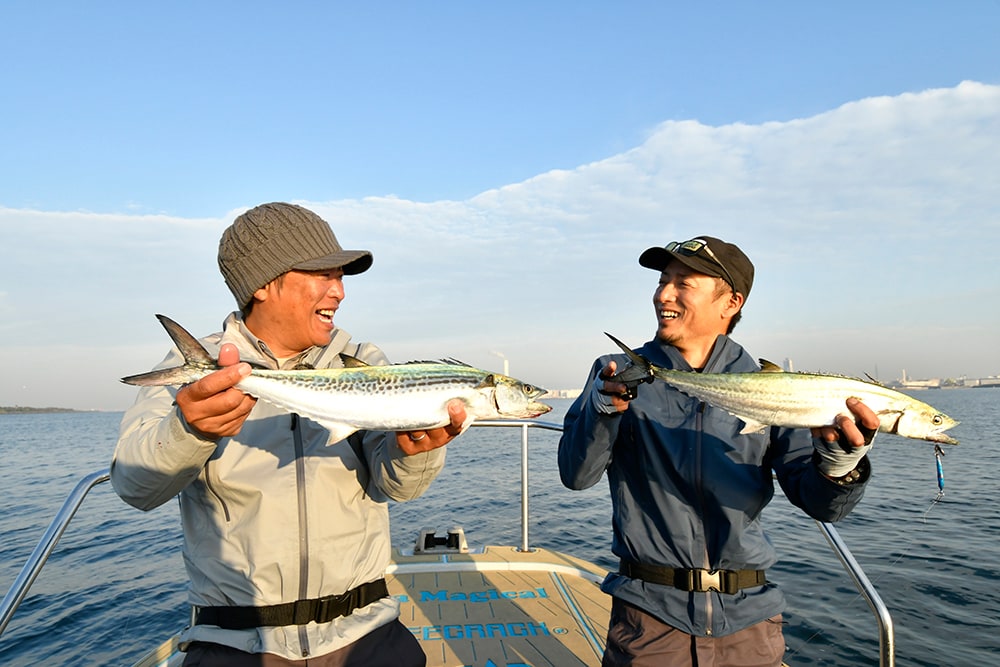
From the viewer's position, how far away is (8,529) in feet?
64.1

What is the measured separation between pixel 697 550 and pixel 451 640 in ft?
9.97

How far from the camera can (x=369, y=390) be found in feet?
9.59

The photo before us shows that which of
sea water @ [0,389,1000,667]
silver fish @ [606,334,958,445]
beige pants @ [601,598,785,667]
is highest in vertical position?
silver fish @ [606,334,958,445]

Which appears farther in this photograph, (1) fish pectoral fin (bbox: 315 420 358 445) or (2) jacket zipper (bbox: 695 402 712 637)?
(2) jacket zipper (bbox: 695 402 712 637)

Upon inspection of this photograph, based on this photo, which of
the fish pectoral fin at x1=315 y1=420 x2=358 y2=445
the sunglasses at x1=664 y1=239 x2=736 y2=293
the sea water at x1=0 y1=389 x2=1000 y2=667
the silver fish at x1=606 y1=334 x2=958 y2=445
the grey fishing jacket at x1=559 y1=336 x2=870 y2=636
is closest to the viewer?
the fish pectoral fin at x1=315 y1=420 x2=358 y2=445

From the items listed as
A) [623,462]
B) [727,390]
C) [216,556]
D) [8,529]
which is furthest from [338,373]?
[8,529]

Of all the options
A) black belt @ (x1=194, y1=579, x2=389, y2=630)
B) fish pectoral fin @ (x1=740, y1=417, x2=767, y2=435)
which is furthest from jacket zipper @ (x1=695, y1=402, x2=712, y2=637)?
black belt @ (x1=194, y1=579, x2=389, y2=630)

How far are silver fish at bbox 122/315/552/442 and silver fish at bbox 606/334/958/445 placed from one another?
28.1 inches

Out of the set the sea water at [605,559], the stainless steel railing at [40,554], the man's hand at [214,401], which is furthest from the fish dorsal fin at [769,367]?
the sea water at [605,559]

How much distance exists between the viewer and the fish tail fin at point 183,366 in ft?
8.11

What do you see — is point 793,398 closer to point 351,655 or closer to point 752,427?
point 752,427

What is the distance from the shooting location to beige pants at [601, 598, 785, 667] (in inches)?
118

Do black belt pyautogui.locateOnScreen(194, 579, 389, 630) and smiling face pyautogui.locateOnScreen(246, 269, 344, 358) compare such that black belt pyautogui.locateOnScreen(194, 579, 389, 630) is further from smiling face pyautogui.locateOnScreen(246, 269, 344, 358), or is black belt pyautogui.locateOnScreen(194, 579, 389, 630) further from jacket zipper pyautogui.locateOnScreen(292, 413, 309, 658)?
smiling face pyautogui.locateOnScreen(246, 269, 344, 358)

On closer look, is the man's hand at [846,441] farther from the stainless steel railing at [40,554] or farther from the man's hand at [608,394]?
the stainless steel railing at [40,554]
